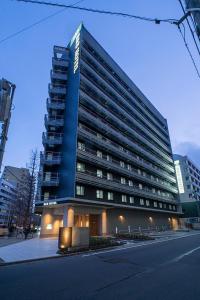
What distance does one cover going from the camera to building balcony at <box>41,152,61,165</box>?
1305 inches

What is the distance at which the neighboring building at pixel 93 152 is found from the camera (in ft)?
105

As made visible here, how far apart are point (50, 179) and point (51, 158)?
3.52 m

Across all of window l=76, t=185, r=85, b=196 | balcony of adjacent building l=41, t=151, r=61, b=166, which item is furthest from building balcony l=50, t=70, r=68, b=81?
window l=76, t=185, r=85, b=196

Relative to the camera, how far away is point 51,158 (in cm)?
3403

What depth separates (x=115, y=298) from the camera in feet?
18.8

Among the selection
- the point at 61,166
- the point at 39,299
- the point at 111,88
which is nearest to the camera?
the point at 39,299

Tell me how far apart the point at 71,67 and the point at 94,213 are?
2792 cm

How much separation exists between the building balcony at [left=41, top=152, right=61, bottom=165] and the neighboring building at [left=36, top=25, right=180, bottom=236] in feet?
0.54

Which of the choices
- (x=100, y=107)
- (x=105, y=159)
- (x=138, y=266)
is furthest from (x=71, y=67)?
(x=138, y=266)

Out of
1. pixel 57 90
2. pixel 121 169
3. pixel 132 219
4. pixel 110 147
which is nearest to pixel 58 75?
pixel 57 90

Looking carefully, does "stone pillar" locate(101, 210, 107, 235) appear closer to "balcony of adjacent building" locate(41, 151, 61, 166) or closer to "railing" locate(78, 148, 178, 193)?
"railing" locate(78, 148, 178, 193)

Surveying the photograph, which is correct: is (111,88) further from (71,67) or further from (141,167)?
(141,167)

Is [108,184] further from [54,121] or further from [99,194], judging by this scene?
[54,121]

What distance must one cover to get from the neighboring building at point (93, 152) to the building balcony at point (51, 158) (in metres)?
0.16
